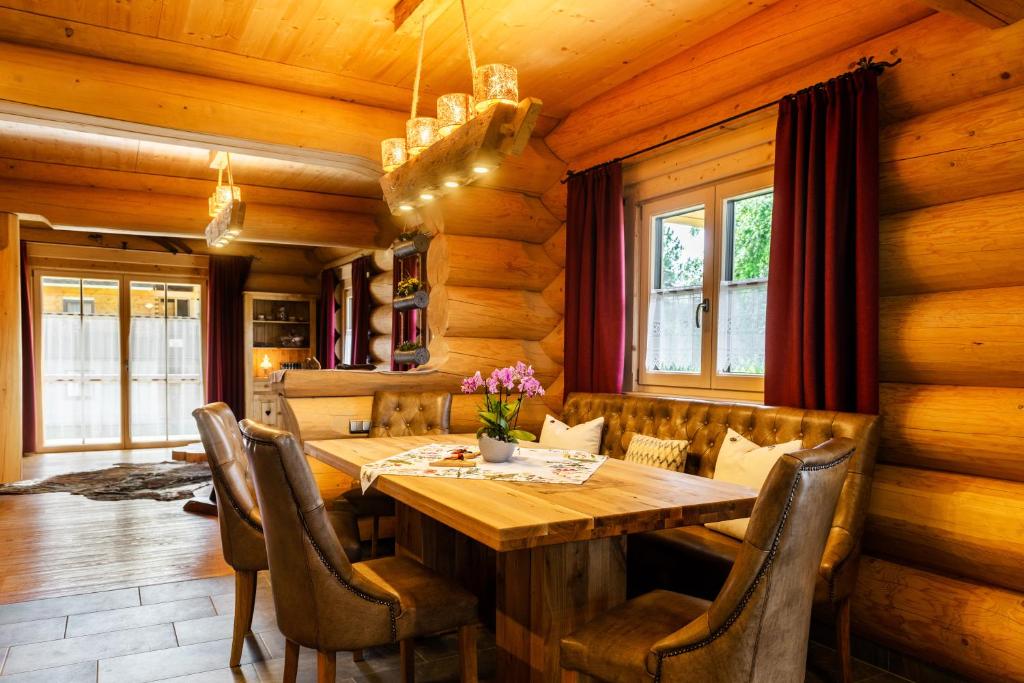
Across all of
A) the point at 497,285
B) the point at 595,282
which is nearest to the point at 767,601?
the point at 595,282

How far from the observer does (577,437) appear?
153 inches

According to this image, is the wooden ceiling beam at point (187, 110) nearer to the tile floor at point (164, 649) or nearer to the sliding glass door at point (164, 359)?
the tile floor at point (164, 649)

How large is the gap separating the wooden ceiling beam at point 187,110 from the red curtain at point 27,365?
5170mm

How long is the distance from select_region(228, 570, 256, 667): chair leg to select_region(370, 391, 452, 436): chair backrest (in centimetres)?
153

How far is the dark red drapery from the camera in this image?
7848 mm

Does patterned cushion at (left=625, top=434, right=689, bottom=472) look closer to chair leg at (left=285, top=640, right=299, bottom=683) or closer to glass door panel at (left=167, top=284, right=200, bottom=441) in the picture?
chair leg at (left=285, top=640, right=299, bottom=683)

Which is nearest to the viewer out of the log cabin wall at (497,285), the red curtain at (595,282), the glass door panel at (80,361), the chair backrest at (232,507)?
the chair backrest at (232,507)

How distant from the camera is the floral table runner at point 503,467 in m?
2.40

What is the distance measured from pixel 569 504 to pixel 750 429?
1.56 metres

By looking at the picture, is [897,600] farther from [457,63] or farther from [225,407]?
[457,63]

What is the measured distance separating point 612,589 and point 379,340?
19.7 feet

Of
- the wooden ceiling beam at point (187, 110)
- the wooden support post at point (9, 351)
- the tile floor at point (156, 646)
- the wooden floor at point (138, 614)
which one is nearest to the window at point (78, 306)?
the wooden support post at point (9, 351)

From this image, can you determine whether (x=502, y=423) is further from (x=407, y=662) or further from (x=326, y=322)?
(x=326, y=322)

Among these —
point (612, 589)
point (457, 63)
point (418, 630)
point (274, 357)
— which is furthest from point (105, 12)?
point (274, 357)
